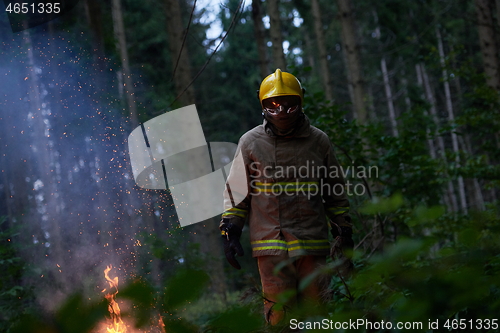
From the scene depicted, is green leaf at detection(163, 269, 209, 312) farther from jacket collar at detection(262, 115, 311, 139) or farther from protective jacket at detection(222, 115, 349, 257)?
jacket collar at detection(262, 115, 311, 139)

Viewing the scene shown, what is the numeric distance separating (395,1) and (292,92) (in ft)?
44.0

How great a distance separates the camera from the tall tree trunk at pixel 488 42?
31.0 ft

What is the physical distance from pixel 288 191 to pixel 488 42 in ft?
27.2

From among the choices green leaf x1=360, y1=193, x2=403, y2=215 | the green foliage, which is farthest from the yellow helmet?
the green foliage

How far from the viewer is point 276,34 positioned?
10.4 metres

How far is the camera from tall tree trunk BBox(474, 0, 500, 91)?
31.0ft

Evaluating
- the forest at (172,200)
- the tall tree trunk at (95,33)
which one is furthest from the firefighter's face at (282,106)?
the tall tree trunk at (95,33)

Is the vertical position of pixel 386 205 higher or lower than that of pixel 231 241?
higher

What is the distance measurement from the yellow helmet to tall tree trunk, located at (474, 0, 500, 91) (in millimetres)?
7505

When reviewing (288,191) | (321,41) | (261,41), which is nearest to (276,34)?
(261,41)

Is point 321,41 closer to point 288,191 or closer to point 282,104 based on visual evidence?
point 282,104

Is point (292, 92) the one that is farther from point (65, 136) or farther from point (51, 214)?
point (51, 214)

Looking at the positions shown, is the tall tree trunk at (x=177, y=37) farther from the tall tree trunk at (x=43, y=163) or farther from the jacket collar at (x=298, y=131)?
the jacket collar at (x=298, y=131)

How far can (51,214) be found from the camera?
12148 millimetres
